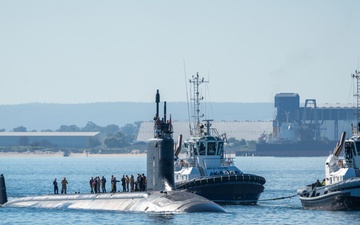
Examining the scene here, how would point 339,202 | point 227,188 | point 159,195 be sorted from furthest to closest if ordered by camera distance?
1. point 227,188
2. point 339,202
3. point 159,195

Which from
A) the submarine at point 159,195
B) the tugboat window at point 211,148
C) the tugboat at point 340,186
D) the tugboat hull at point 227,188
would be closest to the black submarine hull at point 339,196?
the tugboat at point 340,186

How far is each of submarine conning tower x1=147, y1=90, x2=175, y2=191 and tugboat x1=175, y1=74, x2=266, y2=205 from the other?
11.8 metres

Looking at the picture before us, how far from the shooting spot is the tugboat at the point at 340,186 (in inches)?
2313

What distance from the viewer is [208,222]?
48.7m

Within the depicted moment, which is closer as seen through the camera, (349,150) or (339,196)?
(339,196)

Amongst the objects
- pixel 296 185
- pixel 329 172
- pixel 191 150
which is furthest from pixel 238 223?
pixel 296 185

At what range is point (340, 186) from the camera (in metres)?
59.1

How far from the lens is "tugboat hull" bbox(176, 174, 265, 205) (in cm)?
6662

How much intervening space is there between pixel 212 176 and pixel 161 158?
46.1 feet

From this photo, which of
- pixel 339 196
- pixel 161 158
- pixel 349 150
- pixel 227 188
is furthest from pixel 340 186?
pixel 161 158

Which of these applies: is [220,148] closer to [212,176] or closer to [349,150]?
[212,176]

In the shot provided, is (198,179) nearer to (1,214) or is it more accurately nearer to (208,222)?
(1,214)

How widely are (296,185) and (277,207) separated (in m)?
37.3

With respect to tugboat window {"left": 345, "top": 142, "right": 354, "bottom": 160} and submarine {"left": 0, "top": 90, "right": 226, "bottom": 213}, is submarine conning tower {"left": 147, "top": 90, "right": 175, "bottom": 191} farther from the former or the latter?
tugboat window {"left": 345, "top": 142, "right": 354, "bottom": 160}
